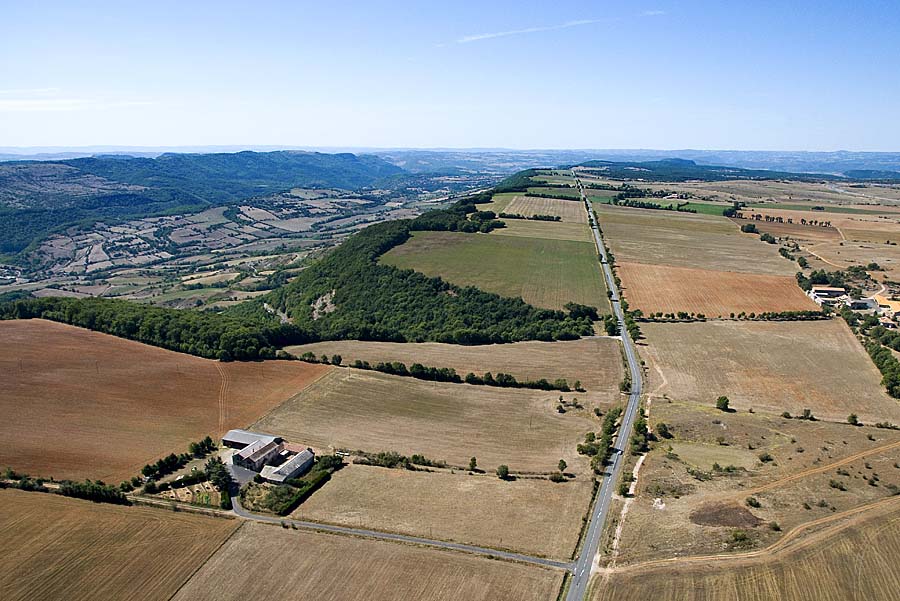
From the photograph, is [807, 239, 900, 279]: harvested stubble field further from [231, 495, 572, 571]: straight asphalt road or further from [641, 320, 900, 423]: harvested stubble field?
[231, 495, 572, 571]: straight asphalt road

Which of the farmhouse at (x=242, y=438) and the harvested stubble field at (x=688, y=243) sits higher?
the harvested stubble field at (x=688, y=243)

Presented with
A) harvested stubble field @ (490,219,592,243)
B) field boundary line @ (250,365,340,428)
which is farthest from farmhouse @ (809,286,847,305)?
field boundary line @ (250,365,340,428)

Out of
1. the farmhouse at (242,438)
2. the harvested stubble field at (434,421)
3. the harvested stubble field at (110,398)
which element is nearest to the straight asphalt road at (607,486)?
the harvested stubble field at (434,421)

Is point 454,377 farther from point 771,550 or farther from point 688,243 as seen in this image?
point 688,243

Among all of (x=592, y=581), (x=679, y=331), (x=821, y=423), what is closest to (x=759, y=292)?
(x=679, y=331)

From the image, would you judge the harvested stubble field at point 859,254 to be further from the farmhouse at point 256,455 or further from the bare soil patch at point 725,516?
the farmhouse at point 256,455

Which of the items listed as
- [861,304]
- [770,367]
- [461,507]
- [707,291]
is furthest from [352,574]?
[861,304]
